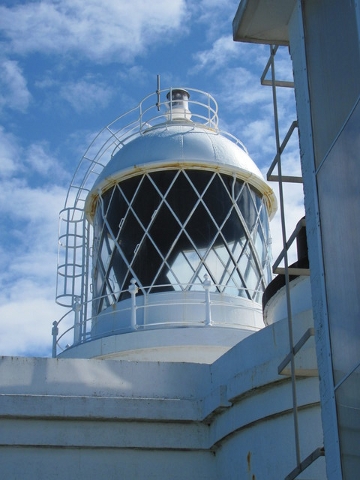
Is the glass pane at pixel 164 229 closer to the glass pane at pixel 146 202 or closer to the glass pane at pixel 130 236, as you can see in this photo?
the glass pane at pixel 146 202

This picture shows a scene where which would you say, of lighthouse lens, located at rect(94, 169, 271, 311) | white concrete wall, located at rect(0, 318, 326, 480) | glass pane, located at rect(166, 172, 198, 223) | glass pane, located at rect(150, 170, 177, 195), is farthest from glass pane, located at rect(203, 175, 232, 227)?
white concrete wall, located at rect(0, 318, 326, 480)

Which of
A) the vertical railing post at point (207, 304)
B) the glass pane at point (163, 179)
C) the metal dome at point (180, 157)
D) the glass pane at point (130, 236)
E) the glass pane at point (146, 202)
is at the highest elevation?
the metal dome at point (180, 157)

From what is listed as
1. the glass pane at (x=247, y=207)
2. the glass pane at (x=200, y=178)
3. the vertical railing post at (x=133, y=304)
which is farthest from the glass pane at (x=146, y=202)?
the vertical railing post at (x=133, y=304)

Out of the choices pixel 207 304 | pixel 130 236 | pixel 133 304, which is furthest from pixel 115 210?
pixel 207 304

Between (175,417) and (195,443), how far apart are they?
0.38m

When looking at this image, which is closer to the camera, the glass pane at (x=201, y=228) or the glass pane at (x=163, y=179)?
the glass pane at (x=201, y=228)

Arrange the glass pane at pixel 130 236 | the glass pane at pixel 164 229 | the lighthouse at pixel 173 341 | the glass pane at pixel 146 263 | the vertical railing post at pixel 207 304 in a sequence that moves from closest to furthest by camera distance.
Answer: the lighthouse at pixel 173 341
the vertical railing post at pixel 207 304
the glass pane at pixel 146 263
the glass pane at pixel 164 229
the glass pane at pixel 130 236

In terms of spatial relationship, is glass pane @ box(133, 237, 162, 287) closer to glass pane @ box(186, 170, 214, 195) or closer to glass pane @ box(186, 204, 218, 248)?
glass pane @ box(186, 204, 218, 248)

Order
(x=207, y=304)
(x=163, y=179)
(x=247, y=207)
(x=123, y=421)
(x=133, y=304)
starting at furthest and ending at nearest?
(x=247, y=207)
(x=163, y=179)
(x=133, y=304)
(x=207, y=304)
(x=123, y=421)

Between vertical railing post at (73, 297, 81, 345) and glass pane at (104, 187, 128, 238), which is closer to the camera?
vertical railing post at (73, 297, 81, 345)

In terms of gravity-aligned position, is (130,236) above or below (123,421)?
above

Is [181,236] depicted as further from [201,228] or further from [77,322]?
[77,322]

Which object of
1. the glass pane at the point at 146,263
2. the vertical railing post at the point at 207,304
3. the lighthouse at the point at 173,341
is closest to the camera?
the lighthouse at the point at 173,341

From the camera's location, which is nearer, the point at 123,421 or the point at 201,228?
the point at 123,421
